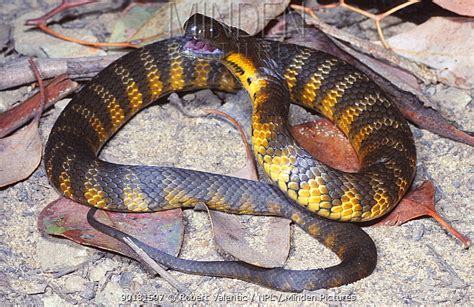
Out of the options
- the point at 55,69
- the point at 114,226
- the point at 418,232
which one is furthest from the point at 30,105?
the point at 418,232

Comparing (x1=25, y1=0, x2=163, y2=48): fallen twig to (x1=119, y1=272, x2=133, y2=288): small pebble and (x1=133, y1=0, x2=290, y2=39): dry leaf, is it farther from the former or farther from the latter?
(x1=119, y1=272, x2=133, y2=288): small pebble

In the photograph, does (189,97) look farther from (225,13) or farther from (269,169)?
(269,169)

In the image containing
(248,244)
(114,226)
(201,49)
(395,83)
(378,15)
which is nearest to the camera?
(248,244)

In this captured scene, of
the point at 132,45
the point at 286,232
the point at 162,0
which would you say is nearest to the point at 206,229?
the point at 286,232

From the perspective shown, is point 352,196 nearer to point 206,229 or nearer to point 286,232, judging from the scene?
point 286,232

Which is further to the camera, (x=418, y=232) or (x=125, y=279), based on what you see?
(x=418, y=232)

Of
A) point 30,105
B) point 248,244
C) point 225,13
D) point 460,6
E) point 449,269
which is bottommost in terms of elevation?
point 449,269

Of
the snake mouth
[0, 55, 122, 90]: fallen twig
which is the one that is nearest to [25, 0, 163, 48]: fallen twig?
[0, 55, 122, 90]: fallen twig
